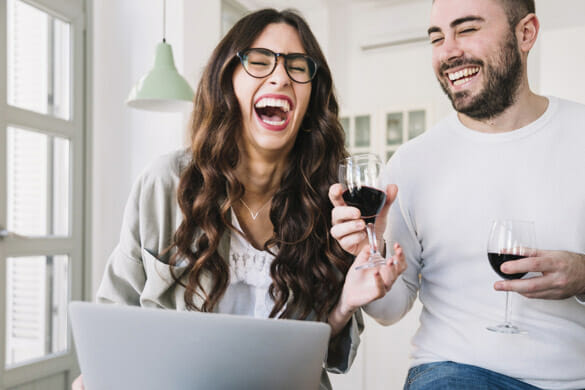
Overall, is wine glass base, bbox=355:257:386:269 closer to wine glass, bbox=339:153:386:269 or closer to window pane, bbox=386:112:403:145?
wine glass, bbox=339:153:386:269

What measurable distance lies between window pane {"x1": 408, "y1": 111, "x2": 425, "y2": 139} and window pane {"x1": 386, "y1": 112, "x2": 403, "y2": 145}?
0.30 ft

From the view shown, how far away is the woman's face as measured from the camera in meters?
1.37

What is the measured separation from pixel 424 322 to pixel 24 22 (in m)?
2.71

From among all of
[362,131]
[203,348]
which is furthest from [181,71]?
[203,348]

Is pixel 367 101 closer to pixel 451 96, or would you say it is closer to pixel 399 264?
pixel 451 96

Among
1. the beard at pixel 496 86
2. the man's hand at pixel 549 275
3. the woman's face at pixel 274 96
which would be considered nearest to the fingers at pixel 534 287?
the man's hand at pixel 549 275

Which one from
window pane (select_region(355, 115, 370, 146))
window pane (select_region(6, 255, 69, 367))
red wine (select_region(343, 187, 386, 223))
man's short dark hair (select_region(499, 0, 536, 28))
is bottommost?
window pane (select_region(6, 255, 69, 367))

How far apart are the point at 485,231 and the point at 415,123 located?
359cm

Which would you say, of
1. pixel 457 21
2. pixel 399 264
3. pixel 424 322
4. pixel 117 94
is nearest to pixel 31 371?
pixel 117 94

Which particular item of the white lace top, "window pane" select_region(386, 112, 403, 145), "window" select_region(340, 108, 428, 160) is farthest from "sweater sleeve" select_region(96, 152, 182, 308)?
"window pane" select_region(386, 112, 403, 145)

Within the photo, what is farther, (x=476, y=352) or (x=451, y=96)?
(x=451, y=96)

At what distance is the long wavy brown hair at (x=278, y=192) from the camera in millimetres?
1362

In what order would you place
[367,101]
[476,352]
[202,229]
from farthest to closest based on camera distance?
[367,101] < [202,229] < [476,352]

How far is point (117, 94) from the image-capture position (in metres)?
3.44
